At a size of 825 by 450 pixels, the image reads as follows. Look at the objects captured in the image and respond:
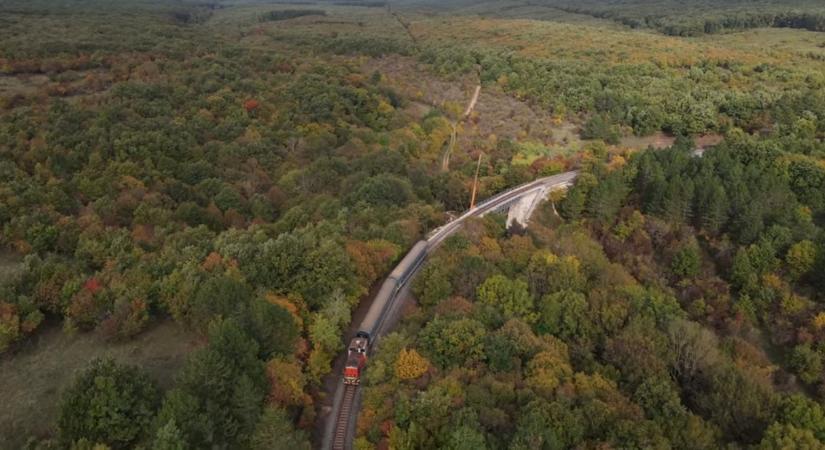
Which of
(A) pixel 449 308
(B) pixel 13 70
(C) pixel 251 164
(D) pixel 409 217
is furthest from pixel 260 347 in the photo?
(B) pixel 13 70

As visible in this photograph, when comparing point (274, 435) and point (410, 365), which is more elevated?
point (410, 365)

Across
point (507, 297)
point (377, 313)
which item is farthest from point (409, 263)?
point (507, 297)

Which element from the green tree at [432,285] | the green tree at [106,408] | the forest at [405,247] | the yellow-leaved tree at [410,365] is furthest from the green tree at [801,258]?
the green tree at [106,408]

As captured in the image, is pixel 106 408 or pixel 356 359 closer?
pixel 106 408

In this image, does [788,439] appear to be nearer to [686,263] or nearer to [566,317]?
[566,317]

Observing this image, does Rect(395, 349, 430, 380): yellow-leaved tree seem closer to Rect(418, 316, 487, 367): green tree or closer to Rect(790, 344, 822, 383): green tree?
Rect(418, 316, 487, 367): green tree

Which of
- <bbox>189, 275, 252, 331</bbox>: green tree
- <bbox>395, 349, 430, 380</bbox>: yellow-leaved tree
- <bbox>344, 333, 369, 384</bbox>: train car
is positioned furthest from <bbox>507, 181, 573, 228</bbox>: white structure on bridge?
<bbox>189, 275, 252, 331</bbox>: green tree
